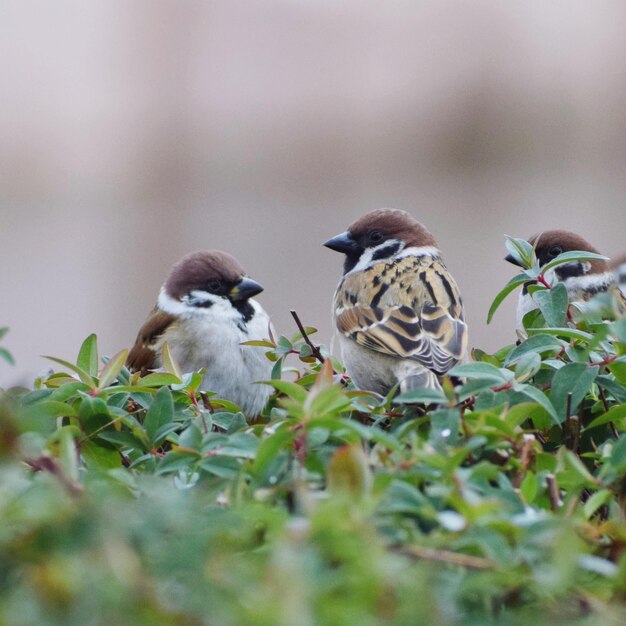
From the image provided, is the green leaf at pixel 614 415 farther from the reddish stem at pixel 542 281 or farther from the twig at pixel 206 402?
the twig at pixel 206 402

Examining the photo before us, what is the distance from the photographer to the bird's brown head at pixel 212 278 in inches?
129

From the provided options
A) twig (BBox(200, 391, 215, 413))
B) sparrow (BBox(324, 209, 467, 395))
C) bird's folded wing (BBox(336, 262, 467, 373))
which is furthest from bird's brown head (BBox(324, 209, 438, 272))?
twig (BBox(200, 391, 215, 413))

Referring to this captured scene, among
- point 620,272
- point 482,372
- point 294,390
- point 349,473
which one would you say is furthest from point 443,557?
point 620,272

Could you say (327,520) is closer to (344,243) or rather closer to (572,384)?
(572,384)

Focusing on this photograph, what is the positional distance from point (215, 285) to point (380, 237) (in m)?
0.50

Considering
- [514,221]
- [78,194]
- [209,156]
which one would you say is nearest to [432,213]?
[514,221]

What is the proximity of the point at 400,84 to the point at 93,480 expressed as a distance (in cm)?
610

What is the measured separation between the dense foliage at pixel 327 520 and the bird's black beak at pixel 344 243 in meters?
1.75

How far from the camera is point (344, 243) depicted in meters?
3.17

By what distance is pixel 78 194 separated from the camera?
7.22m

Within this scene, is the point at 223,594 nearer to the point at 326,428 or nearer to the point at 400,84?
the point at 326,428

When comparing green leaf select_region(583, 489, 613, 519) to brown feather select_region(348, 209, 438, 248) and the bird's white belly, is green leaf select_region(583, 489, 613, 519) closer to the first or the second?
the bird's white belly

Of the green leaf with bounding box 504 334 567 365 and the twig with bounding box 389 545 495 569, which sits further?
the green leaf with bounding box 504 334 567 365

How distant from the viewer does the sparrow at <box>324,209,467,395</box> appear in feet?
8.55
